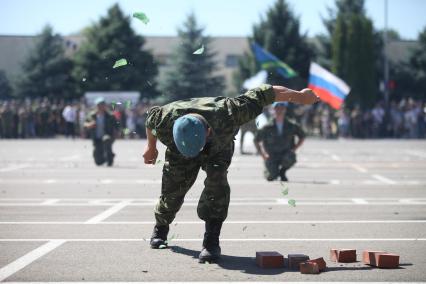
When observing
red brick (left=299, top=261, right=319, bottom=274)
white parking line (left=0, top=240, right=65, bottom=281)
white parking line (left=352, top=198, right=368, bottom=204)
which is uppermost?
white parking line (left=352, top=198, right=368, bottom=204)

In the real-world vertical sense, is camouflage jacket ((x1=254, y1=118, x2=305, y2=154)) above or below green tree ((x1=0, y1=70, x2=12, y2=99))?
below

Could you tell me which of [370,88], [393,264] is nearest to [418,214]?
[393,264]

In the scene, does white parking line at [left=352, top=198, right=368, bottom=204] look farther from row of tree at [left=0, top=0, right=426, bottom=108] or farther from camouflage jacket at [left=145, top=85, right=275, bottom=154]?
row of tree at [left=0, top=0, right=426, bottom=108]

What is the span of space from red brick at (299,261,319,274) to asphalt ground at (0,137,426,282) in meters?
0.09

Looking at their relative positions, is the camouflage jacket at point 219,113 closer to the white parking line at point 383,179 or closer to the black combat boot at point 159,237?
the black combat boot at point 159,237

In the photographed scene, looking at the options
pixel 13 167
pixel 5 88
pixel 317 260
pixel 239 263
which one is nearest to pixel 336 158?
pixel 13 167

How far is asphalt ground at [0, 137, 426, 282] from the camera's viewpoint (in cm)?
690

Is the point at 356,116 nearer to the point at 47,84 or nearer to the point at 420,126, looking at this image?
the point at 420,126

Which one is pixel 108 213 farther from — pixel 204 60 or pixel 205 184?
pixel 204 60

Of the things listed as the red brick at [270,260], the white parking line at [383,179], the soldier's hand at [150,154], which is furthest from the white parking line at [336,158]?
the red brick at [270,260]

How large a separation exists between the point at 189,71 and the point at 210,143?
45195mm

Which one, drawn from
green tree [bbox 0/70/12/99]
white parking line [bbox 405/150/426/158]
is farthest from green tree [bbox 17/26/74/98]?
white parking line [bbox 405/150/426/158]

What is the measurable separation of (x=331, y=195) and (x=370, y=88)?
43399 mm

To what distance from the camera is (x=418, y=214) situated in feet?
36.5
